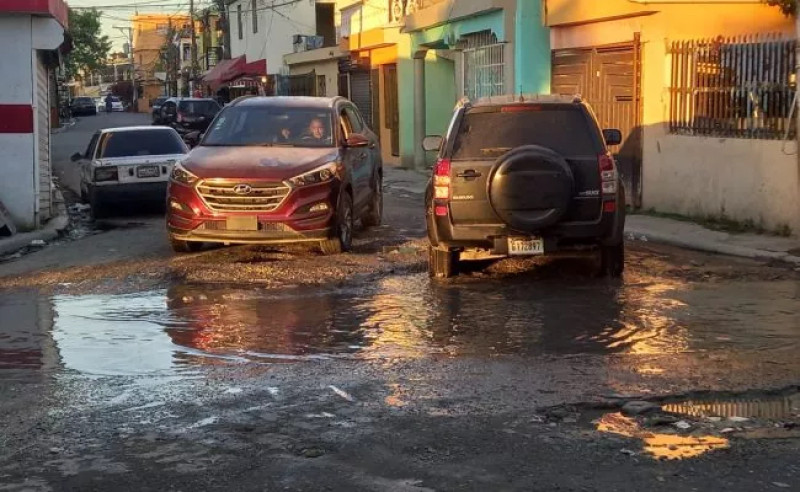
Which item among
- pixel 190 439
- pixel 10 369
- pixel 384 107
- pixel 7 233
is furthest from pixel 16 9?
pixel 384 107

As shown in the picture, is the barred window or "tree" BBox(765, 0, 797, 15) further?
"tree" BBox(765, 0, 797, 15)

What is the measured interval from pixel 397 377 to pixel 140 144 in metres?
11.9

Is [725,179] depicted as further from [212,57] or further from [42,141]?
[212,57]

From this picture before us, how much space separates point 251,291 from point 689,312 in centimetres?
401

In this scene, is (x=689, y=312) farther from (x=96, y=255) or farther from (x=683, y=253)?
(x=96, y=255)

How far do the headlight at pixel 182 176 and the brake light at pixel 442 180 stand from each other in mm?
2924

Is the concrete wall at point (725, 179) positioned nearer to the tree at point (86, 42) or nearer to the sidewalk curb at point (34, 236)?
the sidewalk curb at point (34, 236)

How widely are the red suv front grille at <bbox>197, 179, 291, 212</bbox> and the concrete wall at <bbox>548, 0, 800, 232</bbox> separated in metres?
6.06

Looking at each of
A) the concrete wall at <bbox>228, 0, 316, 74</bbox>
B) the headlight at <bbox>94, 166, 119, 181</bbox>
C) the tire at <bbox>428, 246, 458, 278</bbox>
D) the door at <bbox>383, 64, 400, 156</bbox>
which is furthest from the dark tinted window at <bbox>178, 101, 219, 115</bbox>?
the tire at <bbox>428, 246, 458, 278</bbox>

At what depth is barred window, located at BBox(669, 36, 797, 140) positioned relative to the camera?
13.2 m

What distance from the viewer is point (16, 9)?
13742mm

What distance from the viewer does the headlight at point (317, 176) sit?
11469mm

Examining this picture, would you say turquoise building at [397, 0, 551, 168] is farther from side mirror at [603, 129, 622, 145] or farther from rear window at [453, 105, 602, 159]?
rear window at [453, 105, 602, 159]

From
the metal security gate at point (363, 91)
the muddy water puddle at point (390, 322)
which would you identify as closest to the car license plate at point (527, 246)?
the muddy water puddle at point (390, 322)
